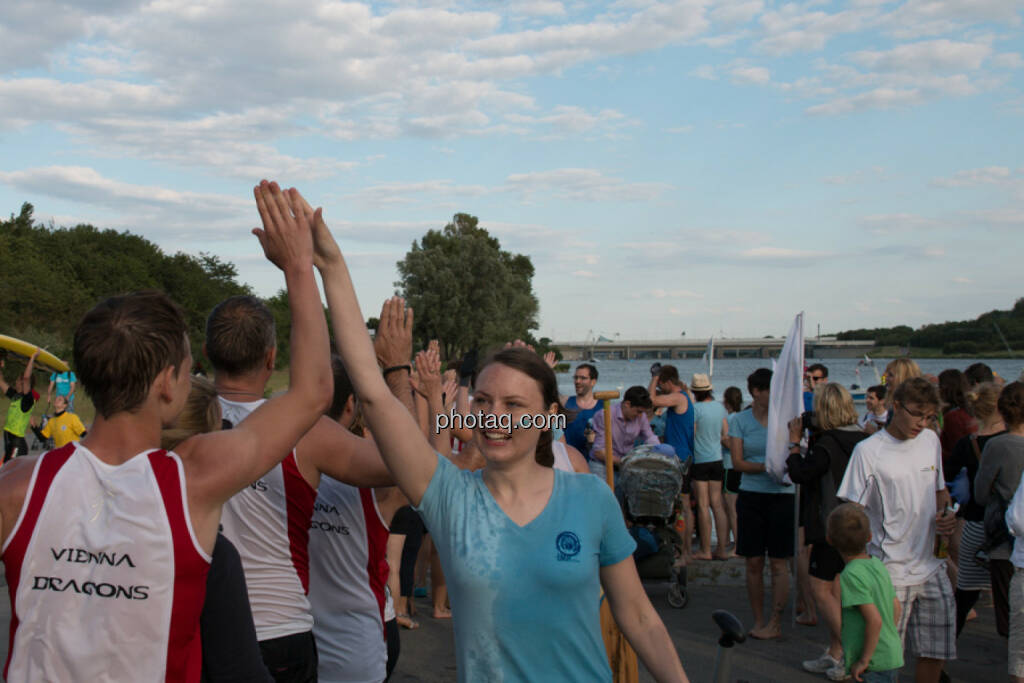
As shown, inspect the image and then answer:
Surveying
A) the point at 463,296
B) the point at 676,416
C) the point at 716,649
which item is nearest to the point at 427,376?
the point at 716,649

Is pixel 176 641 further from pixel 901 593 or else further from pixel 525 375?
pixel 901 593

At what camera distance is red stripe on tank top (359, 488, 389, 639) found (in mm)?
3152

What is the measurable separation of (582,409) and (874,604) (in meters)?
4.60

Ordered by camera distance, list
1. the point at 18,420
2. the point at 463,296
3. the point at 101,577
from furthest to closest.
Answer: the point at 463,296 < the point at 18,420 < the point at 101,577

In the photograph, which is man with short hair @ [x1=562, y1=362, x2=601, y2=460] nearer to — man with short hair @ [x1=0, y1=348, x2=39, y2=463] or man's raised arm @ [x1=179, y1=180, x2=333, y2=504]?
man's raised arm @ [x1=179, y1=180, x2=333, y2=504]

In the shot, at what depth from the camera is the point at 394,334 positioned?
10.5ft

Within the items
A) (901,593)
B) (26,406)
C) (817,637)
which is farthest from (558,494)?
(26,406)

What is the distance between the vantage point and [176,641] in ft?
6.26

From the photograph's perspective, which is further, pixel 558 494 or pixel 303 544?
pixel 303 544

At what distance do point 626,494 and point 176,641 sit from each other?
21.5 feet

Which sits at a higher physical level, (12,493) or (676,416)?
(12,493)

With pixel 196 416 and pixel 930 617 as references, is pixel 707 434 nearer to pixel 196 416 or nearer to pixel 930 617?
pixel 930 617

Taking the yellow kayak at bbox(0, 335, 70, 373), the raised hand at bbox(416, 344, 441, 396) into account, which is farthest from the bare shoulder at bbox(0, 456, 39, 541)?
the yellow kayak at bbox(0, 335, 70, 373)

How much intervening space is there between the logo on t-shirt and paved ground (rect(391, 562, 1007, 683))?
164 inches
